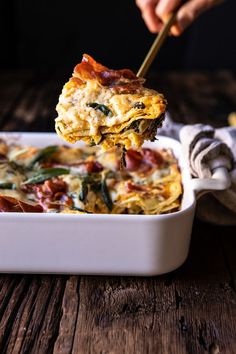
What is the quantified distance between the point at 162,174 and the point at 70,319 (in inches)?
→ 31.6

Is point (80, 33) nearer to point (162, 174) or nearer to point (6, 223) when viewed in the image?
point (162, 174)

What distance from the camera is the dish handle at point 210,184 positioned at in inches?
79.0

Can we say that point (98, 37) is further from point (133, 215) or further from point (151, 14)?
point (133, 215)

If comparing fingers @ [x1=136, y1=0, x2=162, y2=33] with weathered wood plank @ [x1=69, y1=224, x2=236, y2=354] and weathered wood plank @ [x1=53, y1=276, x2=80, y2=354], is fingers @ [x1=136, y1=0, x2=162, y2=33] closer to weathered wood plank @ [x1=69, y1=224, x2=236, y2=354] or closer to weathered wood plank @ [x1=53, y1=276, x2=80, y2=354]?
weathered wood plank @ [x1=69, y1=224, x2=236, y2=354]

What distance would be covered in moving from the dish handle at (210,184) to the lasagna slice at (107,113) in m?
0.24

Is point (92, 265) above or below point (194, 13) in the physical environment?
below

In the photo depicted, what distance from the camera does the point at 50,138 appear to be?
2574 mm

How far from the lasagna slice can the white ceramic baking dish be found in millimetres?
263

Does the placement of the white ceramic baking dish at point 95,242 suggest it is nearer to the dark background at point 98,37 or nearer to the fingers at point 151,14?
the fingers at point 151,14

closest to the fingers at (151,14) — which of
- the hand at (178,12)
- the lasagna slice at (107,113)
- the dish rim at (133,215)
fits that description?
the hand at (178,12)

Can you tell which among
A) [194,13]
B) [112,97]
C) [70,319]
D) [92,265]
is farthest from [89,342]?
[194,13]

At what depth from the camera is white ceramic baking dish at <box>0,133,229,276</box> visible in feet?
5.79

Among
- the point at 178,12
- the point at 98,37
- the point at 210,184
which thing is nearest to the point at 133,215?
the point at 210,184

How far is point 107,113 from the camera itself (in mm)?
1871
